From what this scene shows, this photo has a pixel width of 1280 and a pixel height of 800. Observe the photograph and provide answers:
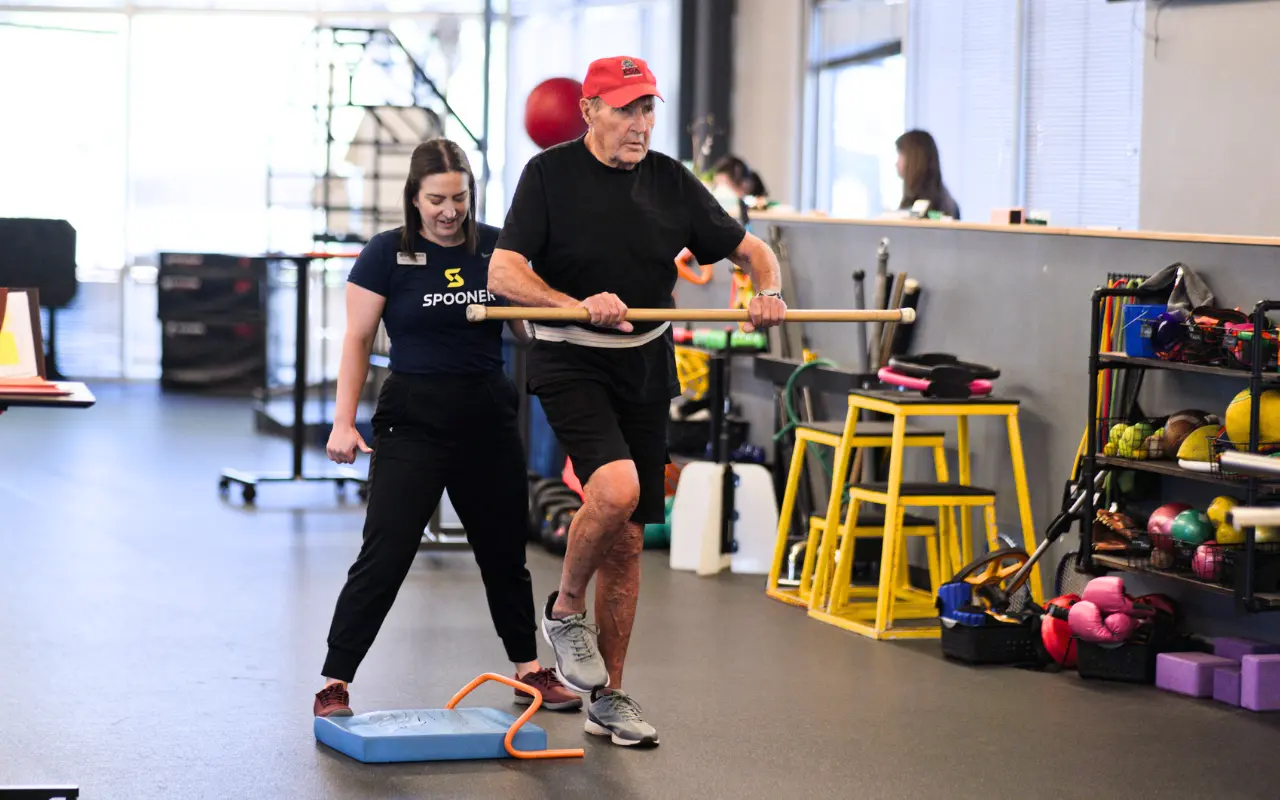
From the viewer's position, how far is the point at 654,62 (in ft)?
45.2

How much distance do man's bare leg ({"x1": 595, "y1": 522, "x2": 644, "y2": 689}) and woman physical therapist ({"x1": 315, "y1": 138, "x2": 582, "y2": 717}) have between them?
361 mm

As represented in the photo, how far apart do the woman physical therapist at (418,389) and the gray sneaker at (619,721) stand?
0.56m

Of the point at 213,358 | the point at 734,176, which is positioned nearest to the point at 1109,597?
the point at 734,176

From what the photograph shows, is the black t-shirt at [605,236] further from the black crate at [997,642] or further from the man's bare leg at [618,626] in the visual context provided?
the black crate at [997,642]

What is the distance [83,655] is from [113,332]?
9.64 metres

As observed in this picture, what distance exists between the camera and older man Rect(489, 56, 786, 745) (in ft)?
12.8

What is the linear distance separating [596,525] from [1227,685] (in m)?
2.04

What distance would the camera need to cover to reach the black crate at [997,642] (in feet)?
17.0

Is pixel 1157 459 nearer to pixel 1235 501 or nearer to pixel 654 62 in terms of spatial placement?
pixel 1235 501

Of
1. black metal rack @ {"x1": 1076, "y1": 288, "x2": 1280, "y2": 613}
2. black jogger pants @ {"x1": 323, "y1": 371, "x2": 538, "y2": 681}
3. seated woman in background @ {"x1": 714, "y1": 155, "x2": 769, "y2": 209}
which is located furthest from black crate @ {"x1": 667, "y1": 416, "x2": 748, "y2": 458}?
black jogger pants @ {"x1": 323, "y1": 371, "x2": 538, "y2": 681}

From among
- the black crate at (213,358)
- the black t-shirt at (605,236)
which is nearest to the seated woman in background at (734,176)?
the black t-shirt at (605,236)

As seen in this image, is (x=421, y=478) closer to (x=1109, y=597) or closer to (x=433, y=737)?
(x=433, y=737)

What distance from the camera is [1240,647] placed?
4.96 m

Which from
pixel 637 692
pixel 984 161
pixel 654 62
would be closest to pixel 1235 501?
pixel 637 692
